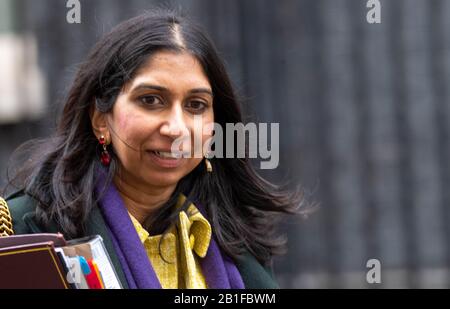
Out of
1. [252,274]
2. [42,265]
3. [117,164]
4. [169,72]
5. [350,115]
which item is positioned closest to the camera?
[42,265]

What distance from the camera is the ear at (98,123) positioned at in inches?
119

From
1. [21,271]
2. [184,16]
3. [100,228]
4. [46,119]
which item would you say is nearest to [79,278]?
[21,271]

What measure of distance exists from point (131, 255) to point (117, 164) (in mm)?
291

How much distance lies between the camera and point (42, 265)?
2367mm

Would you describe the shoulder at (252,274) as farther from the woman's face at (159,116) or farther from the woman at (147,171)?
the woman's face at (159,116)

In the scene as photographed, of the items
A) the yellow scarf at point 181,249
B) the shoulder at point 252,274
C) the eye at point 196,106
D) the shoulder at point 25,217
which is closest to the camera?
the shoulder at point 25,217

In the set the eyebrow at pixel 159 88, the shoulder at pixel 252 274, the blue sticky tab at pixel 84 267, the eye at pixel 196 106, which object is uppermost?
the eyebrow at pixel 159 88

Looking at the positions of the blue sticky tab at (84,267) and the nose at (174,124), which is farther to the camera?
the nose at (174,124)

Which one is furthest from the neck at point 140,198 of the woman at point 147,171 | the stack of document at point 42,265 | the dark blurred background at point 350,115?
the dark blurred background at point 350,115

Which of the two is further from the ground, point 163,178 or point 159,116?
point 159,116

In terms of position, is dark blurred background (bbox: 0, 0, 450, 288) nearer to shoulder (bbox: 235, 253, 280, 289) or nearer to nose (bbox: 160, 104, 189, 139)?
shoulder (bbox: 235, 253, 280, 289)

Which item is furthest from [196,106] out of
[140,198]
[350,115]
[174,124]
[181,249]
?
[350,115]

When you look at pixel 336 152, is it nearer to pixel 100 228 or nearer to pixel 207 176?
pixel 207 176

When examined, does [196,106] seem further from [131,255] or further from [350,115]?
[350,115]
